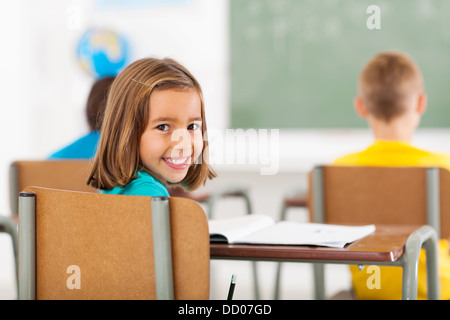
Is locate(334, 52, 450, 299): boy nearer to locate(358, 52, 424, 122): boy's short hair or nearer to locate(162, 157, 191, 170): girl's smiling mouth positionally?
locate(358, 52, 424, 122): boy's short hair

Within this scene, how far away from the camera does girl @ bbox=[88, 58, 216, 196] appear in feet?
4.64

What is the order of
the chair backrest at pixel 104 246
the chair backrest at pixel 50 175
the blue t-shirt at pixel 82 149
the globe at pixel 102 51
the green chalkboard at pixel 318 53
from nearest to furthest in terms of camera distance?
the chair backrest at pixel 104 246 → the chair backrest at pixel 50 175 → the blue t-shirt at pixel 82 149 → the green chalkboard at pixel 318 53 → the globe at pixel 102 51

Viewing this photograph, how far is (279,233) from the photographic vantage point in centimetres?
149

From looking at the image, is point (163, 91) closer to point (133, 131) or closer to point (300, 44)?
point (133, 131)

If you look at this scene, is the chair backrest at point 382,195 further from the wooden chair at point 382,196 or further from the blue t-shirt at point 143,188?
the blue t-shirt at point 143,188

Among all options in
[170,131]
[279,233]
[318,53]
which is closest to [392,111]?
[279,233]

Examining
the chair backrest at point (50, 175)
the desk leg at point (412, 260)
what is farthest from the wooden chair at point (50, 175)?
Result: the desk leg at point (412, 260)

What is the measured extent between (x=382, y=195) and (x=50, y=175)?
1113mm

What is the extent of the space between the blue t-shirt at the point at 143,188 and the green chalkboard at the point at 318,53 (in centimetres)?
322

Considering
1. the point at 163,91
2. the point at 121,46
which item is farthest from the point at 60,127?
the point at 163,91

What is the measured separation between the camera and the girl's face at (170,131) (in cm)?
142

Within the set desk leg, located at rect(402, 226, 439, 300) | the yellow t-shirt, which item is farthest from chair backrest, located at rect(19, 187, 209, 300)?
the yellow t-shirt

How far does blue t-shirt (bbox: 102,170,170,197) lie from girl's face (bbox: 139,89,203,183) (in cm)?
5

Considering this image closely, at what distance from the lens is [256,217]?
169 centimetres
